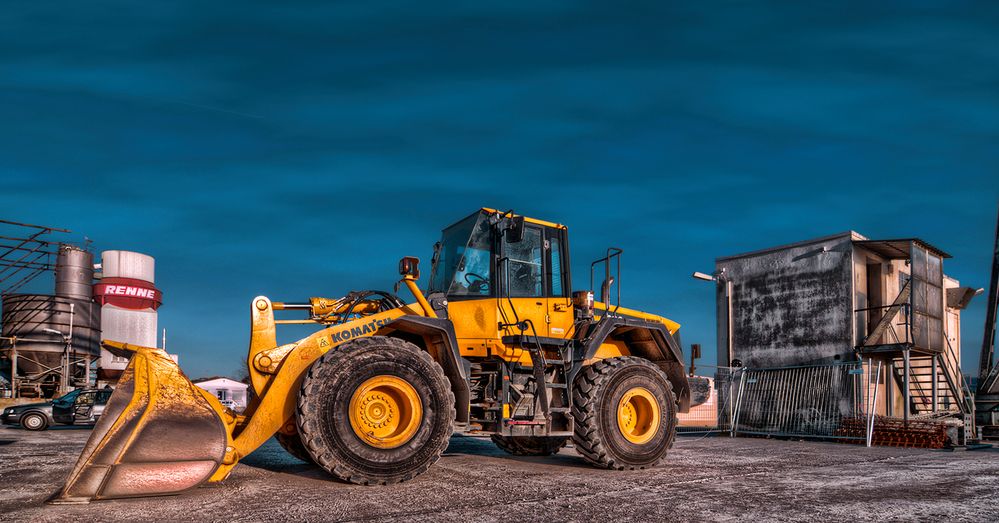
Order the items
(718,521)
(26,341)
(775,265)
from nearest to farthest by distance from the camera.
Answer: (718,521) < (775,265) < (26,341)

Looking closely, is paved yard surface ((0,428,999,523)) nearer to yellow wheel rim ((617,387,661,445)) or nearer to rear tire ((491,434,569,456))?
yellow wheel rim ((617,387,661,445))

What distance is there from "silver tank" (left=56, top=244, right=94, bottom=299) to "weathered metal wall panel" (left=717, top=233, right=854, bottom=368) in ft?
122

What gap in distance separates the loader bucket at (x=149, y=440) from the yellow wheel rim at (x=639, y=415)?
5173 millimetres

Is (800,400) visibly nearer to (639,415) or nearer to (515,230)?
(639,415)

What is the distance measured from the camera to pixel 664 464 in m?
10.7

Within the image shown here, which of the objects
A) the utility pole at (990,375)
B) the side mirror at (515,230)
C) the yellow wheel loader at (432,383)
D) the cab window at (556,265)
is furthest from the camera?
the utility pole at (990,375)

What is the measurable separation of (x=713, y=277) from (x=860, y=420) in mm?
7261

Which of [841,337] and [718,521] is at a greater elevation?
[841,337]

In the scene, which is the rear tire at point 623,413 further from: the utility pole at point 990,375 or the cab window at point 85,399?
the cab window at point 85,399

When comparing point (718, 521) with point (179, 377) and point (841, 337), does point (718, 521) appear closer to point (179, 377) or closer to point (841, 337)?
point (179, 377)

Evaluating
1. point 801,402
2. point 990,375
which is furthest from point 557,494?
point 990,375

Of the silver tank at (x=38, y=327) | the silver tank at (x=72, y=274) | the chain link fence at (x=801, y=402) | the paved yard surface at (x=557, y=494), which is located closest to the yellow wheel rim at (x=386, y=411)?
the paved yard surface at (x=557, y=494)

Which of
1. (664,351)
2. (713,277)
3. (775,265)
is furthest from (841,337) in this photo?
(664,351)

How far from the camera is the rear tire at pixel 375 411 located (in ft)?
25.1
